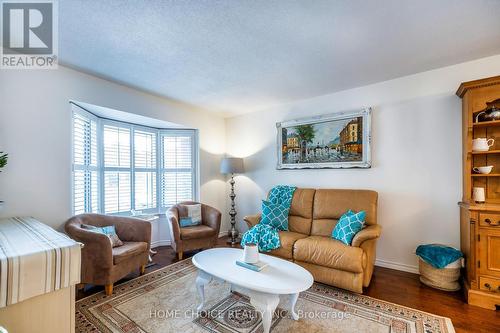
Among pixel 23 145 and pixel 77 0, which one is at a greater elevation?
pixel 77 0

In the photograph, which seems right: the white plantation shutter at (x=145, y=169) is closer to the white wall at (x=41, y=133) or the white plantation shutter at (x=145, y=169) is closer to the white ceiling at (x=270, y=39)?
the white wall at (x=41, y=133)

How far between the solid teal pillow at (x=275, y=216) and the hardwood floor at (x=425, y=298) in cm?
128

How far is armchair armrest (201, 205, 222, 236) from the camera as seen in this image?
3.89m

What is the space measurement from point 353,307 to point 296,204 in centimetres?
157

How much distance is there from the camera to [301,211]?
11.6 feet

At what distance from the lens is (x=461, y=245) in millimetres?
2695

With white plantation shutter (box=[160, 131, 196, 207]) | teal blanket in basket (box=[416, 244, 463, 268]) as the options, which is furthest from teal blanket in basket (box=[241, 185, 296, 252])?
white plantation shutter (box=[160, 131, 196, 207])

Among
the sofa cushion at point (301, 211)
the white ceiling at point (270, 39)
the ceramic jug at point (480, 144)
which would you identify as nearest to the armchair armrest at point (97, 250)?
the white ceiling at point (270, 39)

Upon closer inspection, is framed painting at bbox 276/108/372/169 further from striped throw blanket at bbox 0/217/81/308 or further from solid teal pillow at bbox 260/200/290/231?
striped throw blanket at bbox 0/217/81/308

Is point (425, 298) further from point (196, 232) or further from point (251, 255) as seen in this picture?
point (196, 232)

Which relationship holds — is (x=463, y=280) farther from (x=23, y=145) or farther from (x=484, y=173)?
(x=23, y=145)

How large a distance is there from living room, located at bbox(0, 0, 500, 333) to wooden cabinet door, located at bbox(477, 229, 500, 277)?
2 cm

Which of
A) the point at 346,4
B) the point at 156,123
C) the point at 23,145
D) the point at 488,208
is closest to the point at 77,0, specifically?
the point at 23,145

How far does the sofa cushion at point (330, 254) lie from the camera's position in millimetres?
2412
